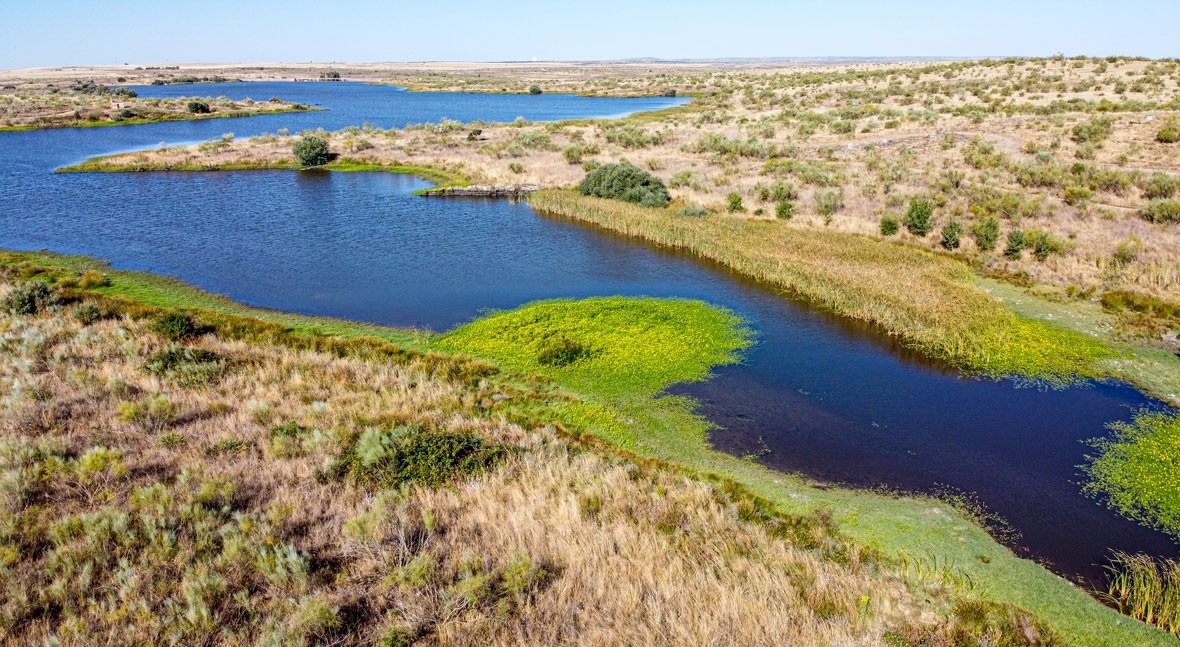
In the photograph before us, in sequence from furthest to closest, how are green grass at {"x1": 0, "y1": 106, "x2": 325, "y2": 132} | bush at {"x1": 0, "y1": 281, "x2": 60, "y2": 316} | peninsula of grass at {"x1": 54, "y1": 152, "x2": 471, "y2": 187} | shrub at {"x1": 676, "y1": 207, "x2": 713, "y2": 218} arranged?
1. green grass at {"x1": 0, "y1": 106, "x2": 325, "y2": 132}
2. peninsula of grass at {"x1": 54, "y1": 152, "x2": 471, "y2": 187}
3. shrub at {"x1": 676, "y1": 207, "x2": 713, "y2": 218}
4. bush at {"x1": 0, "y1": 281, "x2": 60, "y2": 316}

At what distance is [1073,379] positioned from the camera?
53.0ft

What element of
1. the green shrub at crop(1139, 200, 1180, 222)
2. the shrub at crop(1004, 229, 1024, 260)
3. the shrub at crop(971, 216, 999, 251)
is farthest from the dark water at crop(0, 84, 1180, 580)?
the green shrub at crop(1139, 200, 1180, 222)

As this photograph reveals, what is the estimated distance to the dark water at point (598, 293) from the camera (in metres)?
12.5

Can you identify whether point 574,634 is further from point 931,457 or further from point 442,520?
point 931,457

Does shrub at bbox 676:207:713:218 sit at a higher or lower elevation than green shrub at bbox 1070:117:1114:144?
lower

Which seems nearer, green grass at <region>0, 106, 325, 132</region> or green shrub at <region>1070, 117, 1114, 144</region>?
green shrub at <region>1070, 117, 1114, 144</region>

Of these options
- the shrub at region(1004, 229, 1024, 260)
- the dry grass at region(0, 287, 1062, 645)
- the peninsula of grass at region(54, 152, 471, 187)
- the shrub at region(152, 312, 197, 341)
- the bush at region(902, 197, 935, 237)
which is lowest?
the dry grass at region(0, 287, 1062, 645)

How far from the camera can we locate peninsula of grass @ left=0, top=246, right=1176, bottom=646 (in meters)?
8.78

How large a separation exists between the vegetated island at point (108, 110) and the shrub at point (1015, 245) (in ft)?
295

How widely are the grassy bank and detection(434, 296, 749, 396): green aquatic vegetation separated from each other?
450 centimetres

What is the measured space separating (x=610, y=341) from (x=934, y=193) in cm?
2310

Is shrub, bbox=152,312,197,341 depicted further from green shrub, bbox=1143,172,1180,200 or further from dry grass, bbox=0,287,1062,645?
green shrub, bbox=1143,172,1180,200

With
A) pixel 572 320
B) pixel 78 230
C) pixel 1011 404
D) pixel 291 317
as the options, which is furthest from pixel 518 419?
pixel 78 230

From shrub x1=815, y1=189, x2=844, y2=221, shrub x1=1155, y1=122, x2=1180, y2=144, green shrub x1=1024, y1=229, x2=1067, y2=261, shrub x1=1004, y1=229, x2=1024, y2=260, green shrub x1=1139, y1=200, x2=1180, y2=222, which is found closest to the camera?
green shrub x1=1024, y1=229, x2=1067, y2=261
